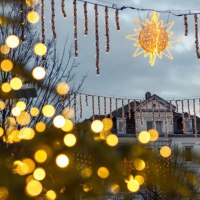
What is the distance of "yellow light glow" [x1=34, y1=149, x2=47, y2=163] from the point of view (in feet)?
3.06

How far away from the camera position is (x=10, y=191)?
759 millimetres

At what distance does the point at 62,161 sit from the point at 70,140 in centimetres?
8

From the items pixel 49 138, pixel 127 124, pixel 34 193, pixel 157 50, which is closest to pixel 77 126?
pixel 49 138

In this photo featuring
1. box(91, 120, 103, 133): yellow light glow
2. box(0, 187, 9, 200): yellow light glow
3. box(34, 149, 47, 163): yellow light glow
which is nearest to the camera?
box(0, 187, 9, 200): yellow light glow

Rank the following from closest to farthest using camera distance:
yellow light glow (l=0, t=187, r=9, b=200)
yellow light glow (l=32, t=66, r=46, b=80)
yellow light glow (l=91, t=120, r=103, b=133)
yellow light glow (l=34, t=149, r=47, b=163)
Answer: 1. yellow light glow (l=0, t=187, r=9, b=200)
2. yellow light glow (l=34, t=149, r=47, b=163)
3. yellow light glow (l=32, t=66, r=46, b=80)
4. yellow light glow (l=91, t=120, r=103, b=133)

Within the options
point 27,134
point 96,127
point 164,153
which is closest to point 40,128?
point 27,134

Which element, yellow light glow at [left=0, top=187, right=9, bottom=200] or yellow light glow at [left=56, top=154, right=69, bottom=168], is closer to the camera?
yellow light glow at [left=0, top=187, right=9, bottom=200]

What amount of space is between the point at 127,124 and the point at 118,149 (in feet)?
96.2

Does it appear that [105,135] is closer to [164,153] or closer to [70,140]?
[70,140]

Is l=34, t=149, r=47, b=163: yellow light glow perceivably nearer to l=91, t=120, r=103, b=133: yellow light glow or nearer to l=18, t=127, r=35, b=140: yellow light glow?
Result: l=18, t=127, r=35, b=140: yellow light glow

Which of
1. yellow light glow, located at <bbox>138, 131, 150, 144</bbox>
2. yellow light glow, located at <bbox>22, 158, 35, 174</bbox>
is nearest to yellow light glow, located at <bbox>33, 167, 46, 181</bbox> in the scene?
yellow light glow, located at <bbox>22, 158, 35, 174</bbox>

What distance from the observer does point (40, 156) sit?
3.23ft

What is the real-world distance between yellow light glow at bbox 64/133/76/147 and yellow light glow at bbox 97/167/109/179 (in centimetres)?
8

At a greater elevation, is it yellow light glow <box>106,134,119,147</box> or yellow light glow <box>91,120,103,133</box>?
yellow light glow <box>91,120,103,133</box>
